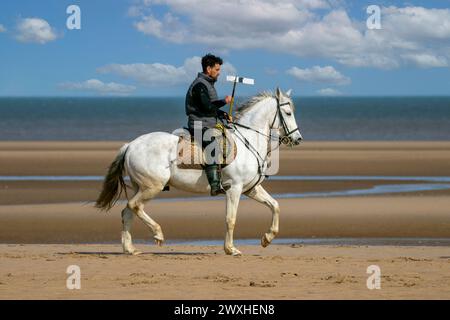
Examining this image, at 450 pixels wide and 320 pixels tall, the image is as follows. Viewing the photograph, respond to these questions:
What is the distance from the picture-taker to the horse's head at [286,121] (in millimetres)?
13773

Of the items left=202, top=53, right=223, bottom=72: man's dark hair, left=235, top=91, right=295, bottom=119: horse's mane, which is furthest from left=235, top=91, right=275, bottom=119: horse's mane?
left=202, top=53, right=223, bottom=72: man's dark hair

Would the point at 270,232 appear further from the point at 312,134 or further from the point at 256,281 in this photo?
the point at 312,134

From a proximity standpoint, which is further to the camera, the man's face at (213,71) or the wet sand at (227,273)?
the man's face at (213,71)

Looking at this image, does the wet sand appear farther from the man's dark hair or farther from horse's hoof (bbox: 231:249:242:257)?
the man's dark hair

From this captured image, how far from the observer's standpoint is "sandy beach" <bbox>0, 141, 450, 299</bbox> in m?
10.7

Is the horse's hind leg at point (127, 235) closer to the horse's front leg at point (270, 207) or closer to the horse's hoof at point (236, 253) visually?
the horse's hoof at point (236, 253)

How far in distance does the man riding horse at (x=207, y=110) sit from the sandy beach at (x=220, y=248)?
1.19 metres

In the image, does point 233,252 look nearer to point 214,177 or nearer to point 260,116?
point 214,177

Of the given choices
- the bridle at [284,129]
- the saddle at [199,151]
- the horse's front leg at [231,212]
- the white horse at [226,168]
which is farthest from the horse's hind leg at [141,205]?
the bridle at [284,129]

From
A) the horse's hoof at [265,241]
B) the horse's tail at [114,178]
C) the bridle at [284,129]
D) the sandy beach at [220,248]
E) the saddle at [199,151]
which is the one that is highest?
the bridle at [284,129]

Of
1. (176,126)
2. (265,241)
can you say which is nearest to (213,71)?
(265,241)

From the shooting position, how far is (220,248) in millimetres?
14625

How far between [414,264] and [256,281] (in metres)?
2.62

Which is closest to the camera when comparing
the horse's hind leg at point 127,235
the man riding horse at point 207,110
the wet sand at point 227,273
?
the wet sand at point 227,273
